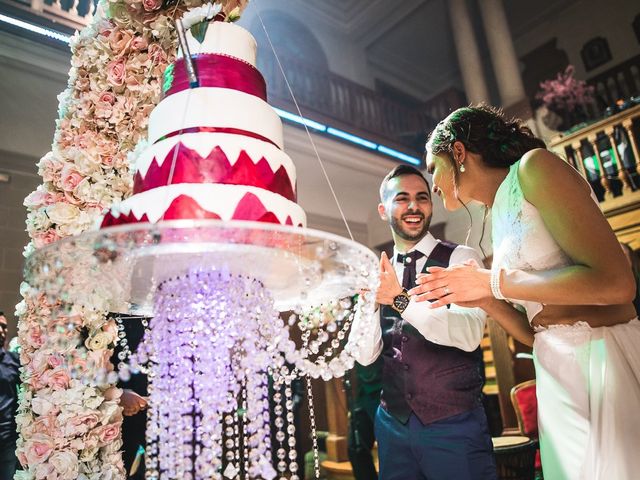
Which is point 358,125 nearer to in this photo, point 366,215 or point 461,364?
point 366,215

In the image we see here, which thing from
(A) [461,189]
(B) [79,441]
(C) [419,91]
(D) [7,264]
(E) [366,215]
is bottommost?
(B) [79,441]

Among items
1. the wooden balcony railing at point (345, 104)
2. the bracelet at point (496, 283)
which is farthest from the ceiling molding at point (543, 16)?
the bracelet at point (496, 283)

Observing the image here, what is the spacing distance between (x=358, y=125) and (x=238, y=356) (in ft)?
22.5

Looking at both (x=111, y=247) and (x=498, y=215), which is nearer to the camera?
(x=111, y=247)

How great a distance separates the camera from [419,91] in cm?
Result: 1077

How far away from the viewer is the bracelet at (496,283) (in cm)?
107

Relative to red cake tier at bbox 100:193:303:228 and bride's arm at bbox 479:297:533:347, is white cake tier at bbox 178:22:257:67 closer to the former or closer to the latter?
red cake tier at bbox 100:193:303:228

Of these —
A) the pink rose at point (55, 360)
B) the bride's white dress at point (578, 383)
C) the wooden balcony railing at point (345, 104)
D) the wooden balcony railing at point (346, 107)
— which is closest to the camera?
the bride's white dress at point (578, 383)

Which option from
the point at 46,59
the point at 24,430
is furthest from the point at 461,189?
the point at 46,59

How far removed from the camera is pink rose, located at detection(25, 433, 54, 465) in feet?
3.60

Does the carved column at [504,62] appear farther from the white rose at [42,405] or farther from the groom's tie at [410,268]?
the white rose at [42,405]

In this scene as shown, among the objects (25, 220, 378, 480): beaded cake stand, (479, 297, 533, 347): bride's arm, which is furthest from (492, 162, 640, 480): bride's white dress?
(25, 220, 378, 480): beaded cake stand

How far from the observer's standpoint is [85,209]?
4.23 ft

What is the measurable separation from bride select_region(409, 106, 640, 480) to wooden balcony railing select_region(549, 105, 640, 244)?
4.38 metres
